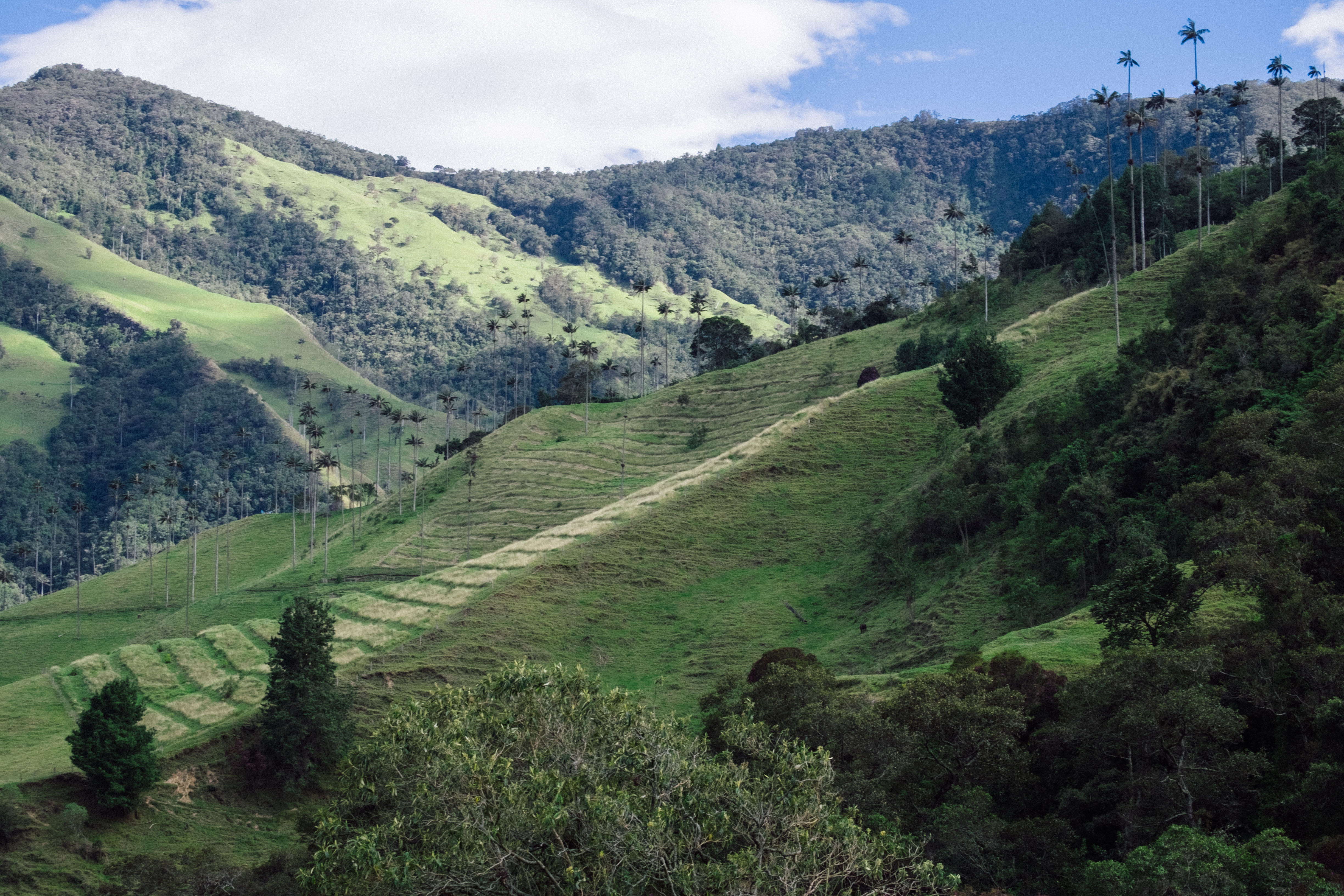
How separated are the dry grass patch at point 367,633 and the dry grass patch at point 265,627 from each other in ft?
24.9

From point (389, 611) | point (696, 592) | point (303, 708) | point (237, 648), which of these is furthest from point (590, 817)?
point (237, 648)

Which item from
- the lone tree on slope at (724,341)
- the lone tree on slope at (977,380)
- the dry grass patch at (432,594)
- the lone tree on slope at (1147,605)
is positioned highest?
the lone tree on slope at (724,341)

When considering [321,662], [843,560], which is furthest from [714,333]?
[321,662]

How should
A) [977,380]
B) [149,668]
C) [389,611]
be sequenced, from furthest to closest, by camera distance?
[977,380]
[389,611]
[149,668]

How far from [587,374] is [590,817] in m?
125

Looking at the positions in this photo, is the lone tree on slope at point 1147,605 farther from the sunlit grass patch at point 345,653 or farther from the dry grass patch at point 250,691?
the dry grass patch at point 250,691

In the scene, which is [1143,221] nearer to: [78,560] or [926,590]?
[926,590]

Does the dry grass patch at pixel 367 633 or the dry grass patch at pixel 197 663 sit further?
the dry grass patch at pixel 367 633

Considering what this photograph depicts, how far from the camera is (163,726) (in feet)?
205

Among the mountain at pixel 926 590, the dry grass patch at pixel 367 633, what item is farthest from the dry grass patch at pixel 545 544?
the dry grass patch at pixel 367 633

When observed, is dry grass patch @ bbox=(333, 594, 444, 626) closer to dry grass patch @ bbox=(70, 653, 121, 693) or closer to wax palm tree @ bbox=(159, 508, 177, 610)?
dry grass patch @ bbox=(70, 653, 121, 693)

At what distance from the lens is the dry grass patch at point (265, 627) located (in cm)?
8238

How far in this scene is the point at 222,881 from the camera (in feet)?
142

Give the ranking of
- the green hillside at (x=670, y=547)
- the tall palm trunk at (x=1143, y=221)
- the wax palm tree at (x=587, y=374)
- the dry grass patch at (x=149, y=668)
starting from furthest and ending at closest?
1. the wax palm tree at (x=587, y=374)
2. the tall palm trunk at (x=1143, y=221)
3. the dry grass patch at (x=149, y=668)
4. the green hillside at (x=670, y=547)
